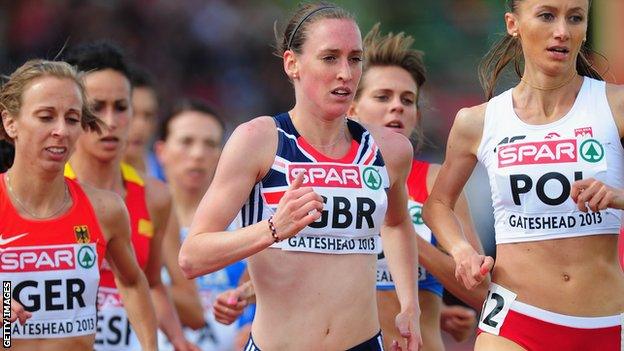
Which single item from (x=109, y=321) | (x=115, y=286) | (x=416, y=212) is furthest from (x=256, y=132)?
(x=109, y=321)

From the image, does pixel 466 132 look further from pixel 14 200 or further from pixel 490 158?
pixel 14 200

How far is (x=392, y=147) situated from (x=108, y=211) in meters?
1.46

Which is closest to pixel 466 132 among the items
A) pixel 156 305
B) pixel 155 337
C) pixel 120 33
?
pixel 155 337

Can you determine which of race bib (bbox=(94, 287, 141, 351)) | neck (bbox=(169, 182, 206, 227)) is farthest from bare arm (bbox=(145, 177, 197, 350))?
neck (bbox=(169, 182, 206, 227))

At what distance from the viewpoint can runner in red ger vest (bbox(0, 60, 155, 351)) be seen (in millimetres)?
6141

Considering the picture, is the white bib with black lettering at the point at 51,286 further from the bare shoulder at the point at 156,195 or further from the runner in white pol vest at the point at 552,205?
the bare shoulder at the point at 156,195

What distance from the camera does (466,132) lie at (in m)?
6.04

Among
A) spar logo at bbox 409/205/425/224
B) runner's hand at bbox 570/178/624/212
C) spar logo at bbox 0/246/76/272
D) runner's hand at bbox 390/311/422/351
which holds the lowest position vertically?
runner's hand at bbox 390/311/422/351

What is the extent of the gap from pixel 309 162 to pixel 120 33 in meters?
10.2

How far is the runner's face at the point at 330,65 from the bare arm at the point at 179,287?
131 inches

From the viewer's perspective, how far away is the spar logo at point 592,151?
5691 millimetres

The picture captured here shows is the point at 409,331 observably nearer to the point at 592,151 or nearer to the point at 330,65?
the point at 592,151

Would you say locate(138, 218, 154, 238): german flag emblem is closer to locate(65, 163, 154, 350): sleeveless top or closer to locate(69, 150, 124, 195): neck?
locate(65, 163, 154, 350): sleeveless top

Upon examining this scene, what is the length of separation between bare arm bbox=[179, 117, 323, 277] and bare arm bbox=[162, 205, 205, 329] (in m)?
3.36
